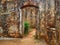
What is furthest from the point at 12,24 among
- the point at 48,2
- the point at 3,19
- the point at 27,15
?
the point at 27,15

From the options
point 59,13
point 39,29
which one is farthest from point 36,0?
point 59,13

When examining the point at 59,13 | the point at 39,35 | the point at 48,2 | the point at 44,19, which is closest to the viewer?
the point at 59,13

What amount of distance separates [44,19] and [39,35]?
4.19 feet

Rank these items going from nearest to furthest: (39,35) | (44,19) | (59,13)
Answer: (59,13) < (44,19) < (39,35)

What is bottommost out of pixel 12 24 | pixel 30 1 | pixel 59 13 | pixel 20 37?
pixel 20 37

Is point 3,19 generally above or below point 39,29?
above

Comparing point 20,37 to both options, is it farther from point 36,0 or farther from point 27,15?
point 27,15

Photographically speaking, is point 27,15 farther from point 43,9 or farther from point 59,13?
point 59,13

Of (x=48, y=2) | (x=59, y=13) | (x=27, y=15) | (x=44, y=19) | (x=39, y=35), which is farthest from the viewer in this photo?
(x=27, y=15)

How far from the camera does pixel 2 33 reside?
10.0 m

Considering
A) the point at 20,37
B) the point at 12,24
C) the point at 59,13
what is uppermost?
the point at 59,13

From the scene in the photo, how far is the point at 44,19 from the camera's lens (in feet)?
31.4

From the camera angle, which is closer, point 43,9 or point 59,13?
point 59,13

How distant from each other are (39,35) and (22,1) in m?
2.49
